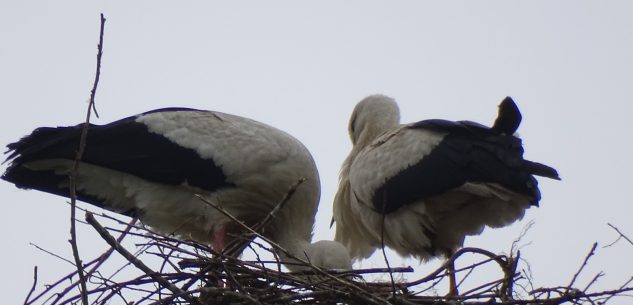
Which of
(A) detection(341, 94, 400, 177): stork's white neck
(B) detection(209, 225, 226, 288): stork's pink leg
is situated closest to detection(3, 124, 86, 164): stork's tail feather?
(B) detection(209, 225, 226, 288): stork's pink leg

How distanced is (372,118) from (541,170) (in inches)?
71.1

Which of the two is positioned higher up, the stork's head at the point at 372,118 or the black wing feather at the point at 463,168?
the stork's head at the point at 372,118

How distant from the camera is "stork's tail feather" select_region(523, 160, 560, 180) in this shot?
6199 millimetres

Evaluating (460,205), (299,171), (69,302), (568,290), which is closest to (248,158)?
(299,171)

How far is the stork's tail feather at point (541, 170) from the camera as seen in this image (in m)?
6.20

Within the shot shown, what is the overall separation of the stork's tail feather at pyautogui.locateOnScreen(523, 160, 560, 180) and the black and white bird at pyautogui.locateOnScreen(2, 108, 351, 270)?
4.06 feet

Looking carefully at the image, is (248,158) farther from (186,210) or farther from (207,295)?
(207,295)

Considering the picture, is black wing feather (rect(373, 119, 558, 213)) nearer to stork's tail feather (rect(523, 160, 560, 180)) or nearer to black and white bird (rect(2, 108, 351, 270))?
stork's tail feather (rect(523, 160, 560, 180))

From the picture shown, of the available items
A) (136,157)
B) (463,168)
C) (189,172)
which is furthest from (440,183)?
(136,157)

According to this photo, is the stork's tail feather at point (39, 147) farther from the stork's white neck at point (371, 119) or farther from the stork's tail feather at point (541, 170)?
the stork's tail feather at point (541, 170)

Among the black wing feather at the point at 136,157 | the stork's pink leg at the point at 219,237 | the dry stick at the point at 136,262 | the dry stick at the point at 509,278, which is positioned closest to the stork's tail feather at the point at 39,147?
the black wing feather at the point at 136,157

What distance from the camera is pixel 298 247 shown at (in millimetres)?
6262

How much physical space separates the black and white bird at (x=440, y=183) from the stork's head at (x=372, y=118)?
0.59 m

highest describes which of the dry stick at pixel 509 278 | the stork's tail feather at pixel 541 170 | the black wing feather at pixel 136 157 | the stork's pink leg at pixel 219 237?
the black wing feather at pixel 136 157
